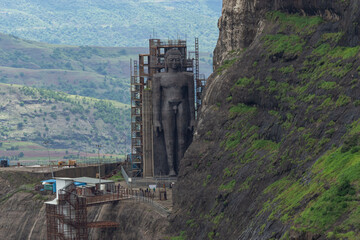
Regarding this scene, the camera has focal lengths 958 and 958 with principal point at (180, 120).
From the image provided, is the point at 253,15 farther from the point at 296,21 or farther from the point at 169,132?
the point at 169,132

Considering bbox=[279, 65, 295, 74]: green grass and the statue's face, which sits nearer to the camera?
bbox=[279, 65, 295, 74]: green grass

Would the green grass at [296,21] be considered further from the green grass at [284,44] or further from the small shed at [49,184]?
the small shed at [49,184]

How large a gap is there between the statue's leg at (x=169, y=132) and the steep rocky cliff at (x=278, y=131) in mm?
14034

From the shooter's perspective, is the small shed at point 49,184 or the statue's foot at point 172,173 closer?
the small shed at point 49,184

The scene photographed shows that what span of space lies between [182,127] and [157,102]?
3.88 meters

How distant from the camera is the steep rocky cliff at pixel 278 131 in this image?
50.2 m

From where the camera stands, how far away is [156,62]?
108188mm

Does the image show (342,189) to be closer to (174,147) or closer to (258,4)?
(258,4)

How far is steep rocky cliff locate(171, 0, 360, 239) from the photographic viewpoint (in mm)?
50250

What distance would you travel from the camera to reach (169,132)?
105 m

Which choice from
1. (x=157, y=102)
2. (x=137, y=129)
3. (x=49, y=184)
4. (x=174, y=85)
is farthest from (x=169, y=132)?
(x=49, y=184)

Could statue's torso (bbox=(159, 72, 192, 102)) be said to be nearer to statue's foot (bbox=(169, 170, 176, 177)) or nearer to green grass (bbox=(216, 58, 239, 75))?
statue's foot (bbox=(169, 170, 176, 177))

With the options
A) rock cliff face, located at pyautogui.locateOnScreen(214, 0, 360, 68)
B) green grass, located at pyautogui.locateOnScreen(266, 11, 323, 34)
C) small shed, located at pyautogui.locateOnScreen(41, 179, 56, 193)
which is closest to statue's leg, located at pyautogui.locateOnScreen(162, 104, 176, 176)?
rock cliff face, located at pyautogui.locateOnScreen(214, 0, 360, 68)

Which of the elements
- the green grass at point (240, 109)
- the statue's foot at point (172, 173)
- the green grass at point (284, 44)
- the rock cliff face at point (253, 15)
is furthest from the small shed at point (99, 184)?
the green grass at point (284, 44)
